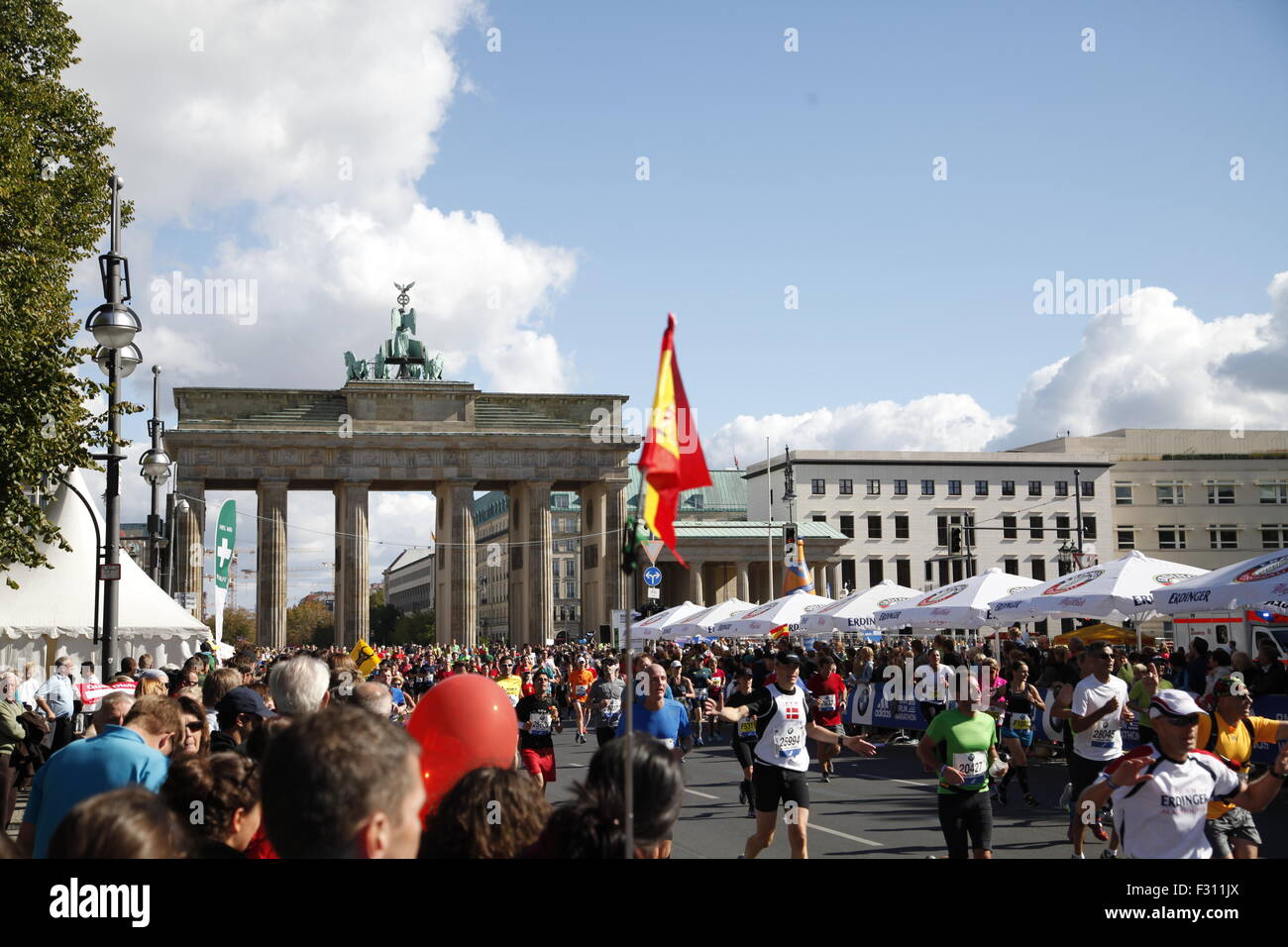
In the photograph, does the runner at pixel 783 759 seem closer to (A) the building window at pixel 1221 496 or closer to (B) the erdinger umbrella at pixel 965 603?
(B) the erdinger umbrella at pixel 965 603

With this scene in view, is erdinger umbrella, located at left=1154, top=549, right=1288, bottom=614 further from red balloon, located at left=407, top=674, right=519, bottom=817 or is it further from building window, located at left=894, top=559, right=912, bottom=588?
building window, located at left=894, top=559, right=912, bottom=588

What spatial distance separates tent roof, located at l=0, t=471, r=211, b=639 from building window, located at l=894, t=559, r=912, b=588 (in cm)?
8153

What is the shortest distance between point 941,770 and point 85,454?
1573 cm

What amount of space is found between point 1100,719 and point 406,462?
2782 inches

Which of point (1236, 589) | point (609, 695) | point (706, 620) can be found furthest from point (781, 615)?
point (1236, 589)

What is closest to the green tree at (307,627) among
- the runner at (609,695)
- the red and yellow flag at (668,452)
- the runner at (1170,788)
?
the runner at (609,695)

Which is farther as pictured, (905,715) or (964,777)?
(905,715)

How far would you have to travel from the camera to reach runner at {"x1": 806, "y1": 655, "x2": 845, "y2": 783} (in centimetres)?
1847

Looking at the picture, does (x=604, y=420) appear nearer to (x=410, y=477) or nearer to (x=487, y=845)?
(x=410, y=477)

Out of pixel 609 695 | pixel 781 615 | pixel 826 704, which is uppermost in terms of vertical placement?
pixel 781 615

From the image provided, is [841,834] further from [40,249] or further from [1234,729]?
[40,249]

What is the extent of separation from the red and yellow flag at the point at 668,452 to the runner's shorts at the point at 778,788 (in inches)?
215

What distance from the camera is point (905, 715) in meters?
24.8

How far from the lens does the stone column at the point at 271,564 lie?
2960 inches
